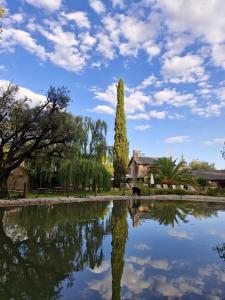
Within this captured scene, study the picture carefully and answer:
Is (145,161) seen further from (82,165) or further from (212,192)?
(82,165)

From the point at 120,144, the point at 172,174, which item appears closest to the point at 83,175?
the point at 120,144

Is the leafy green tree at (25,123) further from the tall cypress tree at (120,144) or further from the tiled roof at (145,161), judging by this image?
the tiled roof at (145,161)

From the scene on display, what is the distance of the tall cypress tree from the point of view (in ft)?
123

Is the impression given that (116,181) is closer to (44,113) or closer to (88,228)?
(44,113)

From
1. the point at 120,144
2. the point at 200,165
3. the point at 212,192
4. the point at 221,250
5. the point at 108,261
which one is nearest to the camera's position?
the point at 108,261

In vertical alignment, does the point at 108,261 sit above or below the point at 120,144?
below

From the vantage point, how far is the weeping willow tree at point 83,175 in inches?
1057

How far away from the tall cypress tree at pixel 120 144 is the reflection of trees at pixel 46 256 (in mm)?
25228

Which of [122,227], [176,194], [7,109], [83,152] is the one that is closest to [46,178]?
[83,152]


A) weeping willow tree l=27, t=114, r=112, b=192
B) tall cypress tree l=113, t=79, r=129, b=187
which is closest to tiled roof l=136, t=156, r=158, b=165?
tall cypress tree l=113, t=79, r=129, b=187

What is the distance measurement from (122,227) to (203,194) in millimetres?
22060

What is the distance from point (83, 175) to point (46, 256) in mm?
20587

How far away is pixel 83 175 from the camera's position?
27.6 meters

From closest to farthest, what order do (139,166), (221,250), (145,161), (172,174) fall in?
(221,250) → (172,174) → (139,166) → (145,161)
